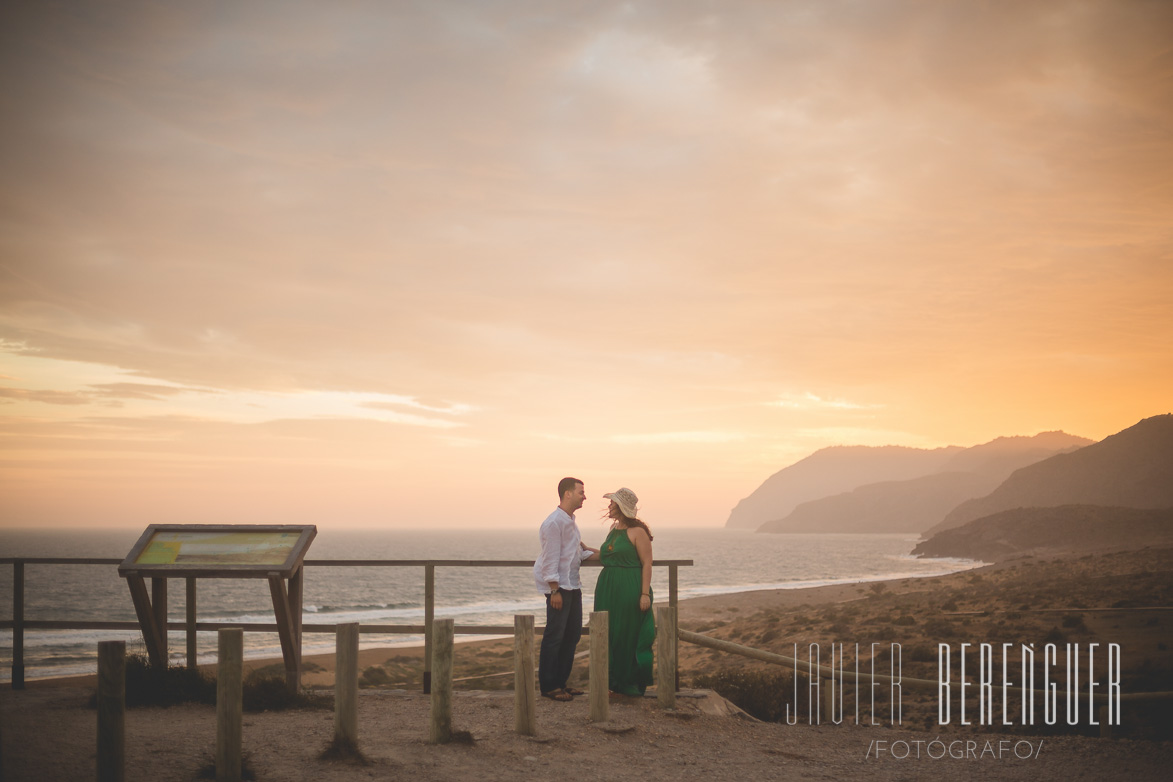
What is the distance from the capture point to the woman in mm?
8109

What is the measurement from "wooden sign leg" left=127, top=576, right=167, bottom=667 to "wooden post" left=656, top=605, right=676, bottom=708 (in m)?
5.01

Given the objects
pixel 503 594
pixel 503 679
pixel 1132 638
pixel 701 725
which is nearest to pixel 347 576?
pixel 503 594

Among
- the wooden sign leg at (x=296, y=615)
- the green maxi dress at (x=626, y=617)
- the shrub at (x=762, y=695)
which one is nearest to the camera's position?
the wooden sign leg at (x=296, y=615)

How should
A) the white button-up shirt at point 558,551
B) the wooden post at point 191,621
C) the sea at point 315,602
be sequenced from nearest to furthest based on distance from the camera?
1. the white button-up shirt at point 558,551
2. the wooden post at point 191,621
3. the sea at point 315,602

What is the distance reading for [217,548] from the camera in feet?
26.1

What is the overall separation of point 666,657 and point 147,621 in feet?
17.0

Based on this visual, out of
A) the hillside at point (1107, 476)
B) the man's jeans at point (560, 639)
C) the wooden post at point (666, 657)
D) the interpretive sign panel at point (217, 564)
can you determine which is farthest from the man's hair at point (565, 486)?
the hillside at point (1107, 476)

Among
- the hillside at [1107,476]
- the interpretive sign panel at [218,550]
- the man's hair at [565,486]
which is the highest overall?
the man's hair at [565,486]

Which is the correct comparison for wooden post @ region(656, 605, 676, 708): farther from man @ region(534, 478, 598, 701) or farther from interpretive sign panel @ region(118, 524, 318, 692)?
interpretive sign panel @ region(118, 524, 318, 692)

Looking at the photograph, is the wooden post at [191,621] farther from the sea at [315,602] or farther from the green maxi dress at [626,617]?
the sea at [315,602]

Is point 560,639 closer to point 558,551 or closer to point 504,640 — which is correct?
point 558,551

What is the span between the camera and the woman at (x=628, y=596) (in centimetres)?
811

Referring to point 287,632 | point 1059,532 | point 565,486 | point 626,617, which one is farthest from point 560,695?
point 1059,532

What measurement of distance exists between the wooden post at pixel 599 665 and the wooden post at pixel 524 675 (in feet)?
1.89
